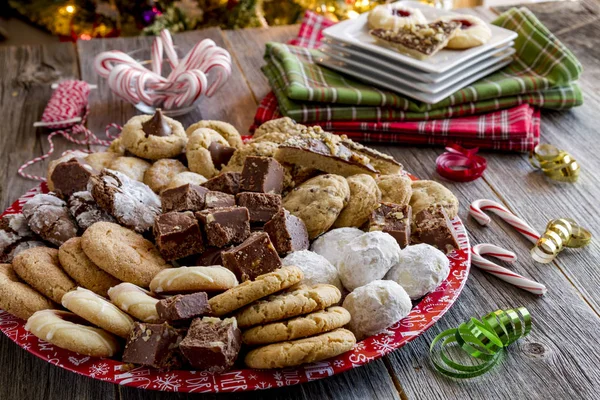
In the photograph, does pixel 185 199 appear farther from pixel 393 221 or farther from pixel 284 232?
pixel 393 221

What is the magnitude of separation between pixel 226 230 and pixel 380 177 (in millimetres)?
557

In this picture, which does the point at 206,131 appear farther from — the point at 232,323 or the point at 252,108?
the point at 232,323

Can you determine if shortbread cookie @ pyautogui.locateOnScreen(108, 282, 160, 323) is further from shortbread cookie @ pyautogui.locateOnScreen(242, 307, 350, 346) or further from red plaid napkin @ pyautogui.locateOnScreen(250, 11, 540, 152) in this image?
red plaid napkin @ pyautogui.locateOnScreen(250, 11, 540, 152)

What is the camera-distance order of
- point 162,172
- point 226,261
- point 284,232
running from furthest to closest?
point 162,172, point 284,232, point 226,261

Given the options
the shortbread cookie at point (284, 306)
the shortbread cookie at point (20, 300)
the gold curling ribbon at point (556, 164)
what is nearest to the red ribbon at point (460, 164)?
the gold curling ribbon at point (556, 164)

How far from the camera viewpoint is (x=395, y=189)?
72.6 inches

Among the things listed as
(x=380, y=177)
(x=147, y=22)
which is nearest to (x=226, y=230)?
(x=380, y=177)

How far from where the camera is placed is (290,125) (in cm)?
210

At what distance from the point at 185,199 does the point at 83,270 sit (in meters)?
0.30

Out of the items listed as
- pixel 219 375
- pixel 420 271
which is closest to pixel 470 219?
pixel 420 271

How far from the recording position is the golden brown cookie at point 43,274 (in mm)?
1458

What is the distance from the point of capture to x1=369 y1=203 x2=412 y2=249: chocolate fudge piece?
1.65m

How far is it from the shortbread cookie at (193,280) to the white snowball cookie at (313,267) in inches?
6.4

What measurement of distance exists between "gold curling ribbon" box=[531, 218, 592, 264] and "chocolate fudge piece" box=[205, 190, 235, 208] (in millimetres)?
874
